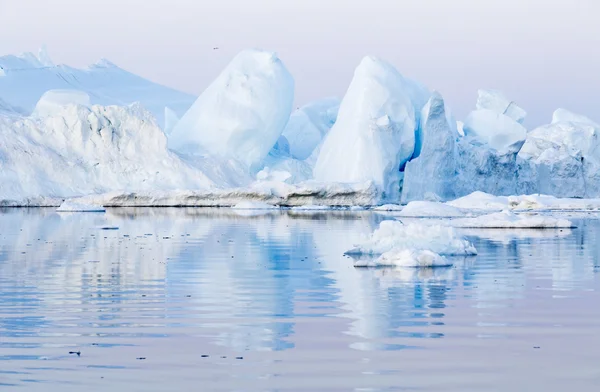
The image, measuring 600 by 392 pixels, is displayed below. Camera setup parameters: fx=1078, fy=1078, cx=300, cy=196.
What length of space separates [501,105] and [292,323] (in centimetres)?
4122

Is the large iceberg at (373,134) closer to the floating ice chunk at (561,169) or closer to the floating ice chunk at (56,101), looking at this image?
the floating ice chunk at (561,169)

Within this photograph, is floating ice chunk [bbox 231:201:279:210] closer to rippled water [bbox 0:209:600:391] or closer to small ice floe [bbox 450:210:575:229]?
small ice floe [bbox 450:210:575:229]

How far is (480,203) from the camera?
32.3 m

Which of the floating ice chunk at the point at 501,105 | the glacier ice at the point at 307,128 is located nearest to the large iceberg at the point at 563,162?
the floating ice chunk at the point at 501,105

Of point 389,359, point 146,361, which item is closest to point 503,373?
point 389,359

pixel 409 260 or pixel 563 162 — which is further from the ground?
pixel 563 162

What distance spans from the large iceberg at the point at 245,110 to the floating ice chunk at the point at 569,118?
17.3 meters

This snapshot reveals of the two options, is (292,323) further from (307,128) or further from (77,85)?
(77,85)

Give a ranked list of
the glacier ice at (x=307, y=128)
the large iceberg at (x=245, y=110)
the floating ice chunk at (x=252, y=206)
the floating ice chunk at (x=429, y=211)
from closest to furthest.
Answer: the floating ice chunk at (x=429, y=211)
the floating ice chunk at (x=252, y=206)
the large iceberg at (x=245, y=110)
the glacier ice at (x=307, y=128)

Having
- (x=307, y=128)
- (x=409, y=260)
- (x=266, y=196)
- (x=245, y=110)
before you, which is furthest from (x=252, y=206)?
(x=409, y=260)

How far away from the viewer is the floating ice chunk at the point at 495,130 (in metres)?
43.0

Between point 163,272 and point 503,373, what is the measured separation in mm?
6134

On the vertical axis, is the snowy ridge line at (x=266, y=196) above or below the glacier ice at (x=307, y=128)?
below

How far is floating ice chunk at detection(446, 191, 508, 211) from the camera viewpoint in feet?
104
